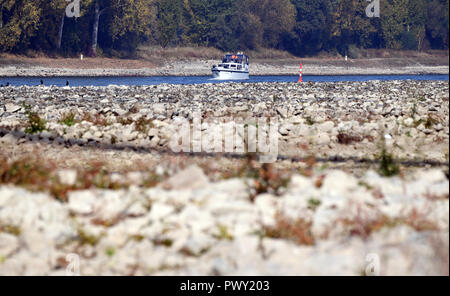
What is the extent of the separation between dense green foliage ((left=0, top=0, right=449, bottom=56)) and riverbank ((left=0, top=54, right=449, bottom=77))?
110 inches

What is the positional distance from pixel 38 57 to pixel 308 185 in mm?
63379

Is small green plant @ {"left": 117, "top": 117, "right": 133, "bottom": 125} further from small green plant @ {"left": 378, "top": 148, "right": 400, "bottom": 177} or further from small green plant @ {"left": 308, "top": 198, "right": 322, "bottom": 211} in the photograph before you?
small green plant @ {"left": 308, "top": 198, "right": 322, "bottom": 211}

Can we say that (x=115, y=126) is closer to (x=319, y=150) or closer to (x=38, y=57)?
(x=319, y=150)

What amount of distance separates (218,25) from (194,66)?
11.0m

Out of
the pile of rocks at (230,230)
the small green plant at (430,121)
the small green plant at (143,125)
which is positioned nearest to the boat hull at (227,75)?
the small green plant at (430,121)

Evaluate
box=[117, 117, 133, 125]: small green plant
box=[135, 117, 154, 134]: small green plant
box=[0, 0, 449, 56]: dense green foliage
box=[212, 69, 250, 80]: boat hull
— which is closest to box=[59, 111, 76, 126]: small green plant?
box=[117, 117, 133, 125]: small green plant

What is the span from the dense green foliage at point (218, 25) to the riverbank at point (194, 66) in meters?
2.79

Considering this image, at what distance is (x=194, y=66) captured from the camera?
7625 centimetres

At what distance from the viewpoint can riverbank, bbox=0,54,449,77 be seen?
6206 cm

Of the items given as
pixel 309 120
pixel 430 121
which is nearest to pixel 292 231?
pixel 309 120

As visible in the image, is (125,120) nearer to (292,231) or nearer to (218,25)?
(292,231)

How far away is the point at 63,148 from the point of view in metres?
10.4

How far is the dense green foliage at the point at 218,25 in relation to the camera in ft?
216

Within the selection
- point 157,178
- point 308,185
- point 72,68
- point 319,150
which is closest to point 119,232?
point 157,178
